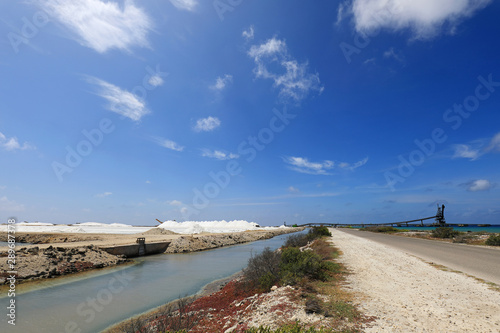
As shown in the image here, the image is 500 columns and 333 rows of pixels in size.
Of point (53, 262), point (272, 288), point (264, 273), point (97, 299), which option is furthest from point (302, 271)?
point (53, 262)

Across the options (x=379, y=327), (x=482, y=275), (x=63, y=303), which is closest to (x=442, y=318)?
(x=379, y=327)

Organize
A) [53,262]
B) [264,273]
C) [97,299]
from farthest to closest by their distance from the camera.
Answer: [53,262]
[97,299]
[264,273]

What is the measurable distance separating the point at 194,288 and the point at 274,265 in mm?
6500

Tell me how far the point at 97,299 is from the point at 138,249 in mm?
19429

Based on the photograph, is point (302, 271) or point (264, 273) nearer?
point (302, 271)

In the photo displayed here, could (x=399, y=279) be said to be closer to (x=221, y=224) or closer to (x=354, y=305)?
(x=354, y=305)

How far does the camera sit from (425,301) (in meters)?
6.72

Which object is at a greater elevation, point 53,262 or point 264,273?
point 264,273

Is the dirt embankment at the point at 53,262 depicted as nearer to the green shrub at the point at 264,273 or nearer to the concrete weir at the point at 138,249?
the concrete weir at the point at 138,249

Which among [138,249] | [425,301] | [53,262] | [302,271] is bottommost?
[138,249]

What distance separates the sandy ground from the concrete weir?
88.8ft

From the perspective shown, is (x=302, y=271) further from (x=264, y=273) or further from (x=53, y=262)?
(x=53, y=262)

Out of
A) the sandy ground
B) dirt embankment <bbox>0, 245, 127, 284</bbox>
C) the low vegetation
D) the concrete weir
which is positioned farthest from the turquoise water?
the concrete weir

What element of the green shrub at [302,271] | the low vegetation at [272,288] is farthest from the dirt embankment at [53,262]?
the green shrub at [302,271]
